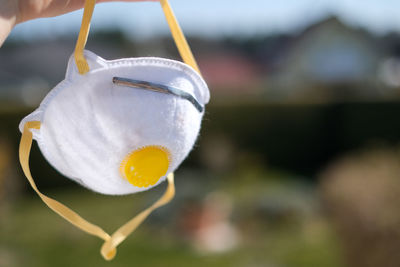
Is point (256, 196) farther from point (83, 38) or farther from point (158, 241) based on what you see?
point (83, 38)

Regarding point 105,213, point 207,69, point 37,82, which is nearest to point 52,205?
point 105,213

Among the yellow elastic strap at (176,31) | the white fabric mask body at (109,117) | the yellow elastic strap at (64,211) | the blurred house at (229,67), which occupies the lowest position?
the blurred house at (229,67)

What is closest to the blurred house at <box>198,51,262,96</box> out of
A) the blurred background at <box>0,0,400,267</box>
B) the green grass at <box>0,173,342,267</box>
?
the blurred background at <box>0,0,400,267</box>

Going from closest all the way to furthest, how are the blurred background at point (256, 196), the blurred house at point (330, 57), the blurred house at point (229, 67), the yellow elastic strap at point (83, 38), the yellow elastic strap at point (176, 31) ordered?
1. the yellow elastic strap at point (83, 38)
2. the yellow elastic strap at point (176, 31)
3. the blurred background at point (256, 196)
4. the blurred house at point (330, 57)
5. the blurred house at point (229, 67)

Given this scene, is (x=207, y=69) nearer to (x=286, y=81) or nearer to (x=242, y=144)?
(x=286, y=81)

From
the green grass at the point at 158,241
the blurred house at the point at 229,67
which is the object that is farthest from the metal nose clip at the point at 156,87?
the blurred house at the point at 229,67

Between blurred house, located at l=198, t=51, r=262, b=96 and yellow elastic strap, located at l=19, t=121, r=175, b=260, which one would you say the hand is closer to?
yellow elastic strap, located at l=19, t=121, r=175, b=260

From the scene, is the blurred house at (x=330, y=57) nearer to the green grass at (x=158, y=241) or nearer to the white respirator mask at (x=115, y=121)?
the green grass at (x=158, y=241)
